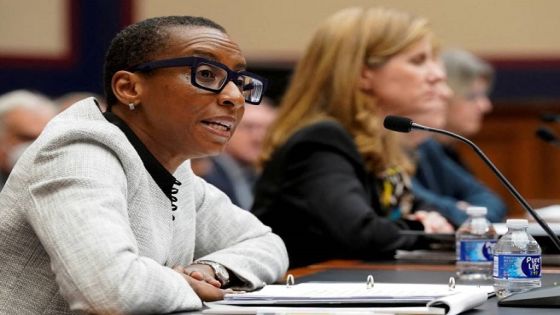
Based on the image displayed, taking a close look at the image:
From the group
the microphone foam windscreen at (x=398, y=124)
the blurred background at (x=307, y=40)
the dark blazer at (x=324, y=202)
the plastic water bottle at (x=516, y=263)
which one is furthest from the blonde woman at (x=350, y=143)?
the blurred background at (x=307, y=40)

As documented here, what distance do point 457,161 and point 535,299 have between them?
4.03 metres

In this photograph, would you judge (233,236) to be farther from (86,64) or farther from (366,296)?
(86,64)

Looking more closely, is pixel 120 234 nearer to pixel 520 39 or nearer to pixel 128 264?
pixel 128 264

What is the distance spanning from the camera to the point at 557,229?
9.89 feet

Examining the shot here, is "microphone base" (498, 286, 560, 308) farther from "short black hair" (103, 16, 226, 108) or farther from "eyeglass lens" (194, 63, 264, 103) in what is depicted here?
"short black hair" (103, 16, 226, 108)

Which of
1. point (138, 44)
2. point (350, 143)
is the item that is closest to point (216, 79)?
point (138, 44)

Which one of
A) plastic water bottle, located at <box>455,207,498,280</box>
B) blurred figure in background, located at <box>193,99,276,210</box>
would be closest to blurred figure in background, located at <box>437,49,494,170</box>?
blurred figure in background, located at <box>193,99,276,210</box>

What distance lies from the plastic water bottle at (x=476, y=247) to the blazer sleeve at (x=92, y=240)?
3.24 ft

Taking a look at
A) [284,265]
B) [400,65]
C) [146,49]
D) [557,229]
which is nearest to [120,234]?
[146,49]

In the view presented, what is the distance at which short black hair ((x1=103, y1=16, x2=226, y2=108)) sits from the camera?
2.16m

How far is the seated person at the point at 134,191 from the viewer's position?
1830 mm

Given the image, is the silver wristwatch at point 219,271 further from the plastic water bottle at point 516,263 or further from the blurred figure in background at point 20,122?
the blurred figure in background at point 20,122

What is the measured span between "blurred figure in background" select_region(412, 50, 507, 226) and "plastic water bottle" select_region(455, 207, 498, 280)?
2.08 m

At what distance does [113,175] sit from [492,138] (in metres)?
6.01
